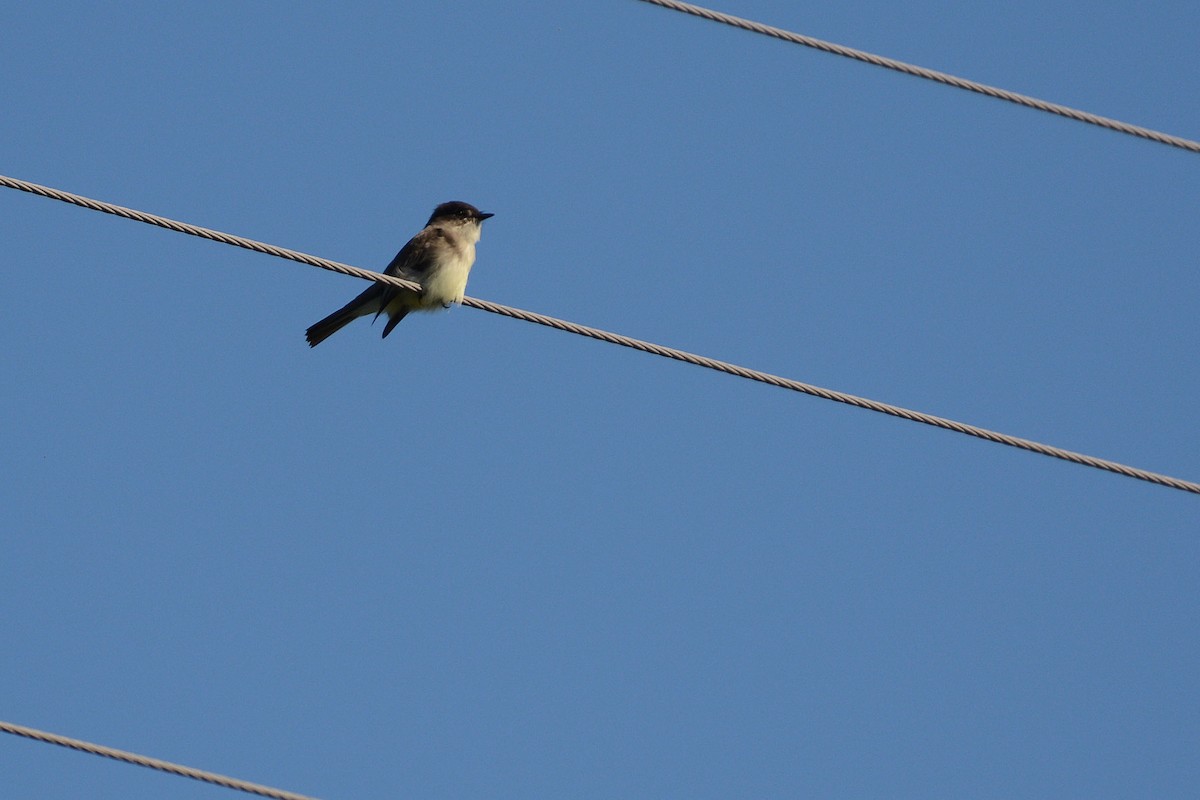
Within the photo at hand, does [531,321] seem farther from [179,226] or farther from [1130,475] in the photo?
[1130,475]

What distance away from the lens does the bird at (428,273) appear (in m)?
9.35

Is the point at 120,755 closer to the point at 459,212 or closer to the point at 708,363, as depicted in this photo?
the point at 708,363

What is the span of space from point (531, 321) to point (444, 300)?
10.1 ft

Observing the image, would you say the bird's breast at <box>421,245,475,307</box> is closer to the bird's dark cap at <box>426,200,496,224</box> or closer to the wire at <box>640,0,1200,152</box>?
the bird's dark cap at <box>426,200,496,224</box>

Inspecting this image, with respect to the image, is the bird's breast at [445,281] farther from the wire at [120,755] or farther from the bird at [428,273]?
the wire at [120,755]

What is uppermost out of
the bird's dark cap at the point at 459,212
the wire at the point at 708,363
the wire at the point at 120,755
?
the bird's dark cap at the point at 459,212

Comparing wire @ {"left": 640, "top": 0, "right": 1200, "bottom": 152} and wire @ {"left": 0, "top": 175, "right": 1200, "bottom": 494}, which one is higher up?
wire @ {"left": 640, "top": 0, "right": 1200, "bottom": 152}

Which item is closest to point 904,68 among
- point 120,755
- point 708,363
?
point 708,363

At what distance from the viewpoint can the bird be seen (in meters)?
9.35

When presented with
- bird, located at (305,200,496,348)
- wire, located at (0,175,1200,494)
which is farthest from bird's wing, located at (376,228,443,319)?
wire, located at (0,175,1200,494)

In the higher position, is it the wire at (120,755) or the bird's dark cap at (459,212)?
the bird's dark cap at (459,212)

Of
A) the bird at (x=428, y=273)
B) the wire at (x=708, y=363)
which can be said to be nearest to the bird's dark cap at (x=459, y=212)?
the bird at (x=428, y=273)

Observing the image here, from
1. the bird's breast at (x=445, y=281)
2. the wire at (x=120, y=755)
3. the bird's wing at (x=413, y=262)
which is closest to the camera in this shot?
the wire at (x=120, y=755)

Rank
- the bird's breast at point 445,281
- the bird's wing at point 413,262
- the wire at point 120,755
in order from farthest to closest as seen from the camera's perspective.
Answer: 1. the bird's wing at point 413,262
2. the bird's breast at point 445,281
3. the wire at point 120,755
